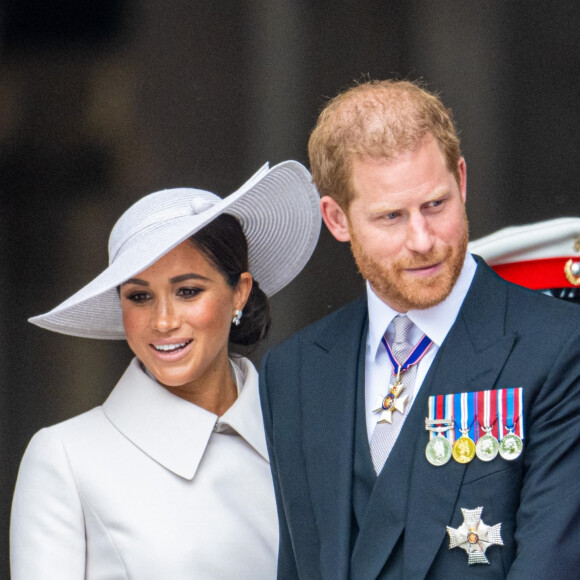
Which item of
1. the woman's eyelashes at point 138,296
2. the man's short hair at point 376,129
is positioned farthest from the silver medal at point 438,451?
the woman's eyelashes at point 138,296

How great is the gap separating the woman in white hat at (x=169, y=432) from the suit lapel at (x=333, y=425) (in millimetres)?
454

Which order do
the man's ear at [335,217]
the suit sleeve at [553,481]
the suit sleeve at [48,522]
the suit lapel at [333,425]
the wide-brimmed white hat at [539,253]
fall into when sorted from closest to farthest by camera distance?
the suit sleeve at [553,481], the suit lapel at [333,425], the man's ear at [335,217], the wide-brimmed white hat at [539,253], the suit sleeve at [48,522]

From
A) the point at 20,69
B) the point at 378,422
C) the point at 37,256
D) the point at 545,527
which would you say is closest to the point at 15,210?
the point at 37,256

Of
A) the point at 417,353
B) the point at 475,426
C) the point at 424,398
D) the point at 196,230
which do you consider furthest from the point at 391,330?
the point at 196,230

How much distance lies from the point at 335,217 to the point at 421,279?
28 cm

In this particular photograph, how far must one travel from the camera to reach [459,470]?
2170 millimetres

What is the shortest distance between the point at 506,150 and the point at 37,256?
4.88ft

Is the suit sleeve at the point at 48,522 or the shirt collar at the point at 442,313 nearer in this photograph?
the shirt collar at the point at 442,313

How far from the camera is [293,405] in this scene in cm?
249

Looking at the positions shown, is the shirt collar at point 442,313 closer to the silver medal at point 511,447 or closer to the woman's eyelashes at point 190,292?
the silver medal at point 511,447

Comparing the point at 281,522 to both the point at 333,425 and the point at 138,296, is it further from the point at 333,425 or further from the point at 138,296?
the point at 138,296

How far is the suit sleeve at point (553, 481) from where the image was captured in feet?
6.74

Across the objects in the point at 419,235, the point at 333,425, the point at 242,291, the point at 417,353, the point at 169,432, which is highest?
the point at 419,235

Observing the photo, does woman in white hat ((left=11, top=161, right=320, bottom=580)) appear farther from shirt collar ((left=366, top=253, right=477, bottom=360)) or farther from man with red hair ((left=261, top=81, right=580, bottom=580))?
shirt collar ((left=366, top=253, right=477, bottom=360))
